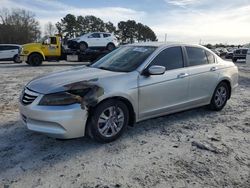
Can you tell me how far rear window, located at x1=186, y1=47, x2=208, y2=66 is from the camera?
581cm

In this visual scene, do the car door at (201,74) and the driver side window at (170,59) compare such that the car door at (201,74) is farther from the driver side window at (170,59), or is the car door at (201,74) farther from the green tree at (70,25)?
the green tree at (70,25)

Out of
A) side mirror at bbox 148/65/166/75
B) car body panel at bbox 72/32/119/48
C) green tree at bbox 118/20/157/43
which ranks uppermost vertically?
green tree at bbox 118/20/157/43

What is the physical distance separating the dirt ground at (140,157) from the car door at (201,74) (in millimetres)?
521

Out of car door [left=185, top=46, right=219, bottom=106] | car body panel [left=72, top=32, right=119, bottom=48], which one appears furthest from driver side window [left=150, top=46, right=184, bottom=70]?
car body panel [left=72, top=32, right=119, bottom=48]

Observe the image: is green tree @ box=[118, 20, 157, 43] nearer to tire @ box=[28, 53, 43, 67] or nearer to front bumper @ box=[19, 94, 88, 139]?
tire @ box=[28, 53, 43, 67]

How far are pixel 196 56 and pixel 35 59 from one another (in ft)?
48.9

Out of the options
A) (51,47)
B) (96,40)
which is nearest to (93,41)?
(96,40)

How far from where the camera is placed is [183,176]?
3570mm

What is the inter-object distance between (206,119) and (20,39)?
5558 cm

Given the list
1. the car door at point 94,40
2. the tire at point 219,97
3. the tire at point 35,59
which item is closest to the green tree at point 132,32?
the car door at point 94,40

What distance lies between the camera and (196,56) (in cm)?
598

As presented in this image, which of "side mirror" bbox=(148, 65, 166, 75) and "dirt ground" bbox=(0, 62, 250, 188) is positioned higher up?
"side mirror" bbox=(148, 65, 166, 75)

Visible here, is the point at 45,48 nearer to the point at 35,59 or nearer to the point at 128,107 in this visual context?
the point at 35,59

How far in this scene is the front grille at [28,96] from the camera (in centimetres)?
430
